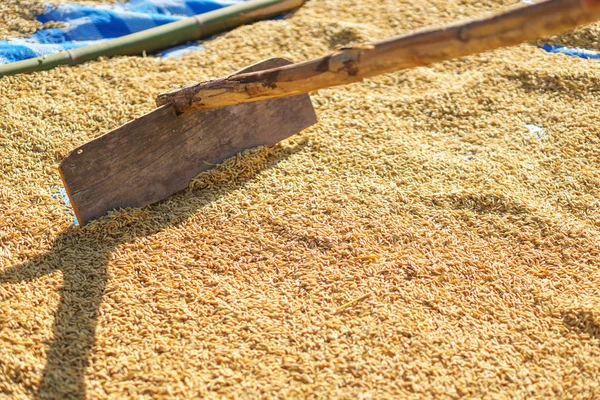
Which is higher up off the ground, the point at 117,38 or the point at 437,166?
the point at 117,38

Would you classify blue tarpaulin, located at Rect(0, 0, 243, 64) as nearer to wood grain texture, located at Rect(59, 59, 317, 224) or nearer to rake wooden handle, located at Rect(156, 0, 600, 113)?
wood grain texture, located at Rect(59, 59, 317, 224)

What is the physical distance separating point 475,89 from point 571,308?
2.06 m

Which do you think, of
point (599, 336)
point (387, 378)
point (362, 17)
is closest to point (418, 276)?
point (387, 378)

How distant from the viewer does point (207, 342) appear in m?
2.63

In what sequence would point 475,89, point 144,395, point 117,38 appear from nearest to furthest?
point 144,395 → point 475,89 → point 117,38

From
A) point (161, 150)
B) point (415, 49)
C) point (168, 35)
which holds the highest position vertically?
point (415, 49)

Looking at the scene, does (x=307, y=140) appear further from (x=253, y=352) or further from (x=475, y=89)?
(x=253, y=352)

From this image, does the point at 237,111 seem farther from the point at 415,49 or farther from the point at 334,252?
the point at 415,49

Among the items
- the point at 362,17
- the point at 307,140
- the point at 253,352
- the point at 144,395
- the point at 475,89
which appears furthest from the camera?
the point at 362,17

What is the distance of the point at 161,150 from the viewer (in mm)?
3426

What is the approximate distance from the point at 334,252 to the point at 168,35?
2.72m

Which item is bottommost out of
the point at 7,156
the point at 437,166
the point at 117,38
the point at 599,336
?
the point at 599,336

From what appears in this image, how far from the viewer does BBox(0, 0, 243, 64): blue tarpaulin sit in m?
4.61

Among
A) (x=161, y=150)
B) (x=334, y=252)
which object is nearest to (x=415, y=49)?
(x=334, y=252)
